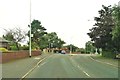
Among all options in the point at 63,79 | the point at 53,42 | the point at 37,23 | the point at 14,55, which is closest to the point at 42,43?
the point at 37,23

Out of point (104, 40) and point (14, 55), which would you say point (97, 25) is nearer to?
point (104, 40)

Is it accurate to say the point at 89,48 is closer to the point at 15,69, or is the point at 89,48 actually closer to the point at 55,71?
the point at 55,71

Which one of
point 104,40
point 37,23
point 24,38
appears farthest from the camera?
point 37,23

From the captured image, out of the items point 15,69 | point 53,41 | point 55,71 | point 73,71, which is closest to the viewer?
point 15,69

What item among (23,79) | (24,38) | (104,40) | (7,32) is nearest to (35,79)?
(23,79)

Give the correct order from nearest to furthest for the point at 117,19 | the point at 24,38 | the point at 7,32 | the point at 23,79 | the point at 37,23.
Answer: the point at 23,79
the point at 117,19
the point at 24,38
the point at 7,32
the point at 37,23

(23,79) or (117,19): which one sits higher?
(117,19)

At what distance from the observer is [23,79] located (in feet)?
73.7

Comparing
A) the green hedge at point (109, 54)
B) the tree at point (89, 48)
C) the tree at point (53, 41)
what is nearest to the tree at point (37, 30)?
the tree at point (53, 41)

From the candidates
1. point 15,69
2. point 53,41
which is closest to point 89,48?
point 53,41

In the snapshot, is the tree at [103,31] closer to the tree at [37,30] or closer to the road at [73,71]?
the road at [73,71]

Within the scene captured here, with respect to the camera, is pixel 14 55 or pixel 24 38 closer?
pixel 14 55

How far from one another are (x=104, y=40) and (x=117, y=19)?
2438 cm

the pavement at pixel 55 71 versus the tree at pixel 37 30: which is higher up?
the tree at pixel 37 30
